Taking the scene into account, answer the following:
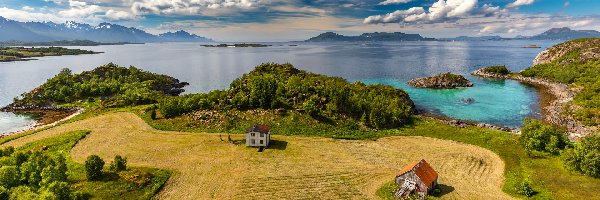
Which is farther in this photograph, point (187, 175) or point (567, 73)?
point (567, 73)

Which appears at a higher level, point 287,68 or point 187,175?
point 287,68

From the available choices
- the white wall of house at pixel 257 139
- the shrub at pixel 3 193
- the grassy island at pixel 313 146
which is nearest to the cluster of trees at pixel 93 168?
the grassy island at pixel 313 146

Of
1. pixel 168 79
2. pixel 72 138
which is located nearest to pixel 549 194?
pixel 72 138

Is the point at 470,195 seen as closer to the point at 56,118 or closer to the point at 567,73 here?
the point at 56,118

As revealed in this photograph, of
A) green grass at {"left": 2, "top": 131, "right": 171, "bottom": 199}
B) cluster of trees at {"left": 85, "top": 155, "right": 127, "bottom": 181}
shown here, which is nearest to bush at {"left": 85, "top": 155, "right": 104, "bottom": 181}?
cluster of trees at {"left": 85, "top": 155, "right": 127, "bottom": 181}

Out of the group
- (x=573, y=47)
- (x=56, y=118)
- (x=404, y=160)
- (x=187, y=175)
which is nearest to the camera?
(x=187, y=175)

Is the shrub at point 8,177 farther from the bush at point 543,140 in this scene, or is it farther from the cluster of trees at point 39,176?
the bush at point 543,140

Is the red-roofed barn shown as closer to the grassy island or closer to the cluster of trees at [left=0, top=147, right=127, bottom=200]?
the grassy island
